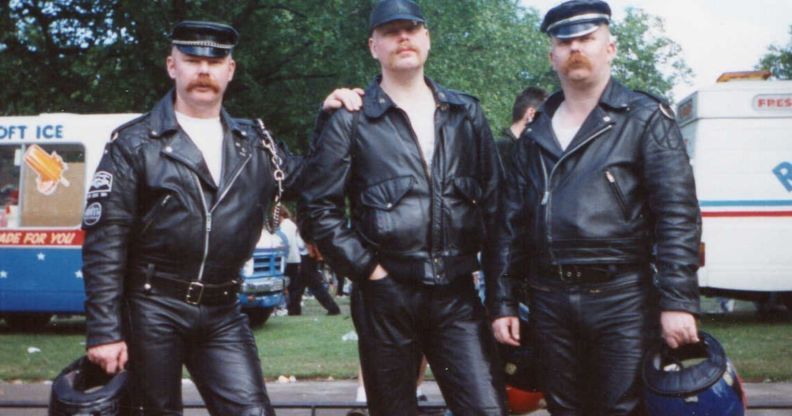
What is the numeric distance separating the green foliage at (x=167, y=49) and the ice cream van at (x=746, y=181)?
32.5 feet

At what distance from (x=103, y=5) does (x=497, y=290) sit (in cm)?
1860

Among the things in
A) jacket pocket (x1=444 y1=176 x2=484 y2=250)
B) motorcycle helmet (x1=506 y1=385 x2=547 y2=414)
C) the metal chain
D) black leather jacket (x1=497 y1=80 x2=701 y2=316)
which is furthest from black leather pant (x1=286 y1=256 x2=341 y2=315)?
black leather jacket (x1=497 y1=80 x2=701 y2=316)

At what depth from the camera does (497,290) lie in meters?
4.21

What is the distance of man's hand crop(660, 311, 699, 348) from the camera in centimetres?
376

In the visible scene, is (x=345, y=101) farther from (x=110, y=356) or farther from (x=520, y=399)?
(x=520, y=399)

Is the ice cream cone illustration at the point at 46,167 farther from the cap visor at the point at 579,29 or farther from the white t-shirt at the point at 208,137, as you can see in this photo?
the cap visor at the point at 579,29

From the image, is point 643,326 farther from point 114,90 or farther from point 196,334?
point 114,90

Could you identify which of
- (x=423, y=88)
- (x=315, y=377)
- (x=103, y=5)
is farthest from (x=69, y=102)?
(x=423, y=88)

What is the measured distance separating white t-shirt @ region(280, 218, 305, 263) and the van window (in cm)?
355

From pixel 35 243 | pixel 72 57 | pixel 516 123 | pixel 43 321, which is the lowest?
pixel 43 321

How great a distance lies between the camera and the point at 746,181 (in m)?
12.6

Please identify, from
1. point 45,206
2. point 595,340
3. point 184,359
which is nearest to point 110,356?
point 184,359

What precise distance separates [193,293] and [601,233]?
65.2 inches

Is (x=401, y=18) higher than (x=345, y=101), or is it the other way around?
(x=401, y=18)
